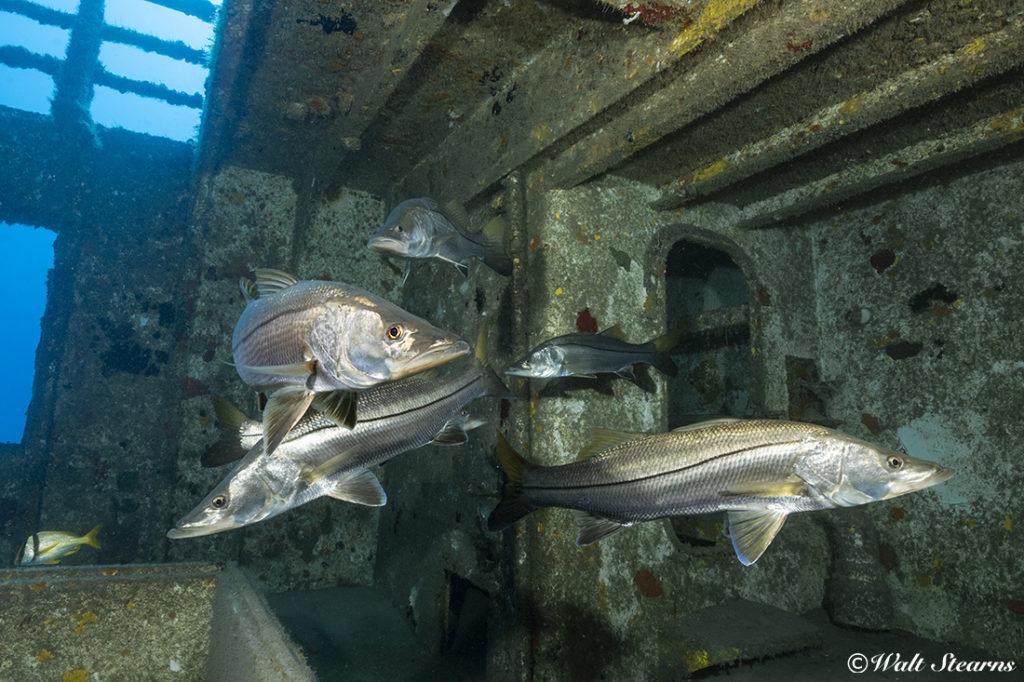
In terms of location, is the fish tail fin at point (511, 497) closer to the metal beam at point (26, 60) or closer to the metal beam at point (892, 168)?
the metal beam at point (892, 168)

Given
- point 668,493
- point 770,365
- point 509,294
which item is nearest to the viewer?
point 668,493

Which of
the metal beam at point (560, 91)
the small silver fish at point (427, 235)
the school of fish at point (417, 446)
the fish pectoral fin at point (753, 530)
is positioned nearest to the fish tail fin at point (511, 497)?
the school of fish at point (417, 446)

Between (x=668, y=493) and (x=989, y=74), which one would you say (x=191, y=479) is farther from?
(x=989, y=74)

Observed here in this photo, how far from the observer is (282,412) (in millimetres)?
1907

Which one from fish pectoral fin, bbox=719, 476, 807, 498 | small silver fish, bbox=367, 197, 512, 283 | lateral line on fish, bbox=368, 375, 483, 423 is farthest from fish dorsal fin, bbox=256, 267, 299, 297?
fish pectoral fin, bbox=719, 476, 807, 498

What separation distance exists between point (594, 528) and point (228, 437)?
1619 mm

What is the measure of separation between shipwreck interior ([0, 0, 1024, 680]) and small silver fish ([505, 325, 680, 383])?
0.47 metres

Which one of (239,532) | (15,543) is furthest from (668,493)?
(15,543)

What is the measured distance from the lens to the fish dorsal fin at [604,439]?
246 centimetres

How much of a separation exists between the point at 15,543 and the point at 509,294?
17.3 feet

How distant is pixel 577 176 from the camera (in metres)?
4.18

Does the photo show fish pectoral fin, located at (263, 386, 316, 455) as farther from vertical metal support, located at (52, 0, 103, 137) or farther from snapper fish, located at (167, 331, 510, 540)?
vertical metal support, located at (52, 0, 103, 137)

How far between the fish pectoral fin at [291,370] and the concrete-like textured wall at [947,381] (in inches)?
195

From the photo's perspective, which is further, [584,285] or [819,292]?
[819,292]
